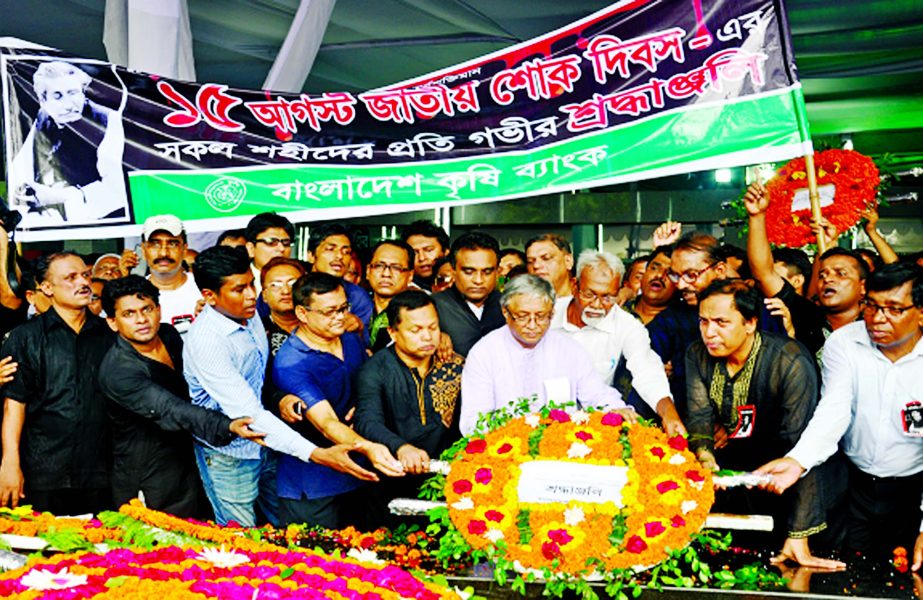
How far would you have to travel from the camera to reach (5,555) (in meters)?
3.48

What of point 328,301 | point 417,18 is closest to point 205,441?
point 328,301

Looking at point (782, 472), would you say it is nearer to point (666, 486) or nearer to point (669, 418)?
point (666, 486)

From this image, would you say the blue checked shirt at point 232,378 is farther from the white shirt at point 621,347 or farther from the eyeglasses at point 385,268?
the white shirt at point 621,347

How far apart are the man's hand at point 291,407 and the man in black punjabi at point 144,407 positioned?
1.49ft

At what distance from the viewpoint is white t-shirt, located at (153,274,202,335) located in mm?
5371

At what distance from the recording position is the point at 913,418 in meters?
4.20

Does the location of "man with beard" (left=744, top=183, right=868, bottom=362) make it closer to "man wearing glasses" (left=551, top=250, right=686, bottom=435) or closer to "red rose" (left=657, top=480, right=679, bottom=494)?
"man wearing glasses" (left=551, top=250, right=686, bottom=435)

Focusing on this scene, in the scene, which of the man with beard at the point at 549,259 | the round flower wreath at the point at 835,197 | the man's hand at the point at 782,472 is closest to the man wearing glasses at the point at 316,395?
the man with beard at the point at 549,259

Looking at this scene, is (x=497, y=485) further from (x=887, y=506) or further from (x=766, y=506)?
(x=887, y=506)

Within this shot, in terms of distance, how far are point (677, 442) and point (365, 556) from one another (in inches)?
46.6

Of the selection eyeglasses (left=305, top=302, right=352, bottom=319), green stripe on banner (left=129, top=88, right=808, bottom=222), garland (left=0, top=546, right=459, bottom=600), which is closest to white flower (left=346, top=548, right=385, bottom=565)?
garland (left=0, top=546, right=459, bottom=600)

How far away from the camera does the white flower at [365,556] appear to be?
11.6 ft

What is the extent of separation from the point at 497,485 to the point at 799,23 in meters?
6.93

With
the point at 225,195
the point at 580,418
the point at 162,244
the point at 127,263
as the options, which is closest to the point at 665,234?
the point at 580,418
